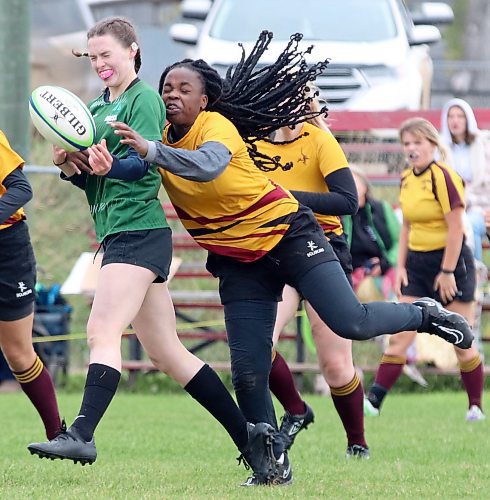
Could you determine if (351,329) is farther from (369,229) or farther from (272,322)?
(369,229)

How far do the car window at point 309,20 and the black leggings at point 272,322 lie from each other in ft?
25.5

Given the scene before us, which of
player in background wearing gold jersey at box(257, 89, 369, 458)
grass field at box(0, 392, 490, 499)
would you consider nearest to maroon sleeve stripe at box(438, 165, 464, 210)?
grass field at box(0, 392, 490, 499)

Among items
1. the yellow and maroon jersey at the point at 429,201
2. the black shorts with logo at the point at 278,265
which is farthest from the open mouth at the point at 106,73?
the yellow and maroon jersey at the point at 429,201

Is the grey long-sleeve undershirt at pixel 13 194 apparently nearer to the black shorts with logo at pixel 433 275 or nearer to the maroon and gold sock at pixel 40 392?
the maroon and gold sock at pixel 40 392

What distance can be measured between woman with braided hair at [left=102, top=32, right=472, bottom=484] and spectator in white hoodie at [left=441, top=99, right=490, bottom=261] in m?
4.37

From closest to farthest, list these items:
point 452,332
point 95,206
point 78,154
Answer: point 78,154
point 95,206
point 452,332

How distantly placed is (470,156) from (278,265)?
514cm

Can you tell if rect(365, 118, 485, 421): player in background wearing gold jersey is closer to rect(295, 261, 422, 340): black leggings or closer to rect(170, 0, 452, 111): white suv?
rect(295, 261, 422, 340): black leggings

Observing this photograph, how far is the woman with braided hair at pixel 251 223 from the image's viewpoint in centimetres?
582

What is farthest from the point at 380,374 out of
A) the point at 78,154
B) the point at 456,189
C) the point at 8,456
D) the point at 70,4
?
the point at 70,4

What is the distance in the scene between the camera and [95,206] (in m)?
5.91

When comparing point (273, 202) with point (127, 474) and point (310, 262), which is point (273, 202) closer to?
point (310, 262)

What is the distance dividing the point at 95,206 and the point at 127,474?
1373 millimetres

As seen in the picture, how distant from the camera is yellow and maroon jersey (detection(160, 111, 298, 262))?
18.9ft
